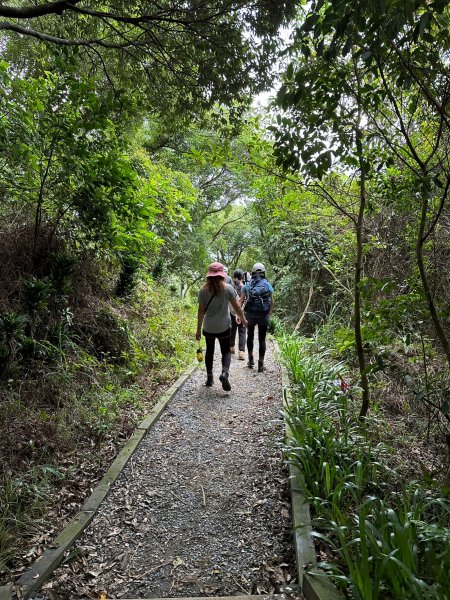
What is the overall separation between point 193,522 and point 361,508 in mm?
1391

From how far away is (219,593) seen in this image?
90.9 inches

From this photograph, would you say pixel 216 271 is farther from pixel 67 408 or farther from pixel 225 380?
pixel 67 408

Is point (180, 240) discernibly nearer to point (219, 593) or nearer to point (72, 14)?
point (72, 14)

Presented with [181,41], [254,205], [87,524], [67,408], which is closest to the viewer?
[87,524]

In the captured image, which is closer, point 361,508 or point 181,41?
point 361,508

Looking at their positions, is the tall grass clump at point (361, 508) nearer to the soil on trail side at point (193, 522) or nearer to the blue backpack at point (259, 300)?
the soil on trail side at point (193, 522)

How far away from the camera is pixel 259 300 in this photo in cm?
656

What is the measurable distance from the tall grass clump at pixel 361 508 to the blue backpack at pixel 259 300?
165cm

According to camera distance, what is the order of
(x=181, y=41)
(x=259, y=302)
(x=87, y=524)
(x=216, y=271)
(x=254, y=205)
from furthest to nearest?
(x=259, y=302)
(x=216, y=271)
(x=254, y=205)
(x=181, y=41)
(x=87, y=524)

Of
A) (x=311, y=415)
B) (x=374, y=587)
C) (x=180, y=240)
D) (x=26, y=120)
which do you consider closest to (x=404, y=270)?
(x=311, y=415)

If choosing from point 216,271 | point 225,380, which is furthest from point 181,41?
point 225,380

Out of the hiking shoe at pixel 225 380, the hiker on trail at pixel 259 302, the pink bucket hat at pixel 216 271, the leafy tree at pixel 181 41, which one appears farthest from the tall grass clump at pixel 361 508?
the leafy tree at pixel 181 41

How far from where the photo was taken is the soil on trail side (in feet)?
7.86

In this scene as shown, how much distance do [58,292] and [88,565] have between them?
3387 millimetres
